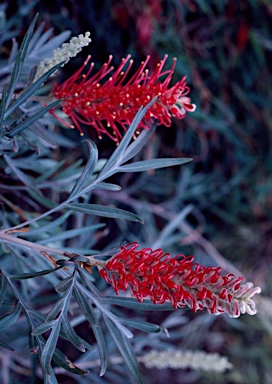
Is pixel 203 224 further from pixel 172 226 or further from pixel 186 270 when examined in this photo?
pixel 186 270

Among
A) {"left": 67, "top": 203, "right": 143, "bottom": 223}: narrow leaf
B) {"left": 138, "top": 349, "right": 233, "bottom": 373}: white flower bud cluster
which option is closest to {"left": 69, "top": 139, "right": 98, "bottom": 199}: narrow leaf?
{"left": 67, "top": 203, "right": 143, "bottom": 223}: narrow leaf

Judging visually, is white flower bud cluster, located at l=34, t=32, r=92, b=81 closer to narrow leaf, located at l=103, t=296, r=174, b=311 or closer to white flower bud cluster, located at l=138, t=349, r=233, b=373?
narrow leaf, located at l=103, t=296, r=174, b=311

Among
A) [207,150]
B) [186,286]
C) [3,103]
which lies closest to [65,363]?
[186,286]

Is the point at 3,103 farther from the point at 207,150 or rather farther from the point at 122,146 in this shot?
the point at 207,150

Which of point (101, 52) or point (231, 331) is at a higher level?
point (101, 52)

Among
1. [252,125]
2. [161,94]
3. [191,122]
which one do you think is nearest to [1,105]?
[161,94]
